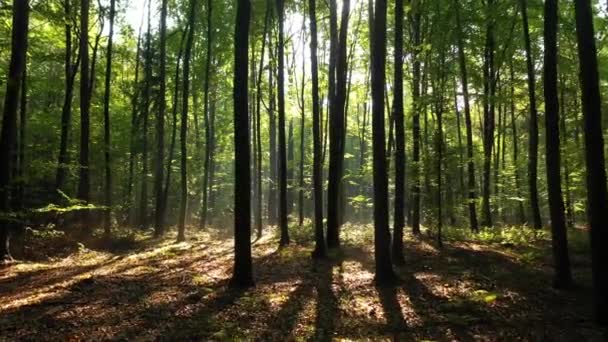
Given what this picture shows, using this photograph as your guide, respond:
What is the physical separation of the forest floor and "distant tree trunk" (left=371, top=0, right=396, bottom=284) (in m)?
0.61

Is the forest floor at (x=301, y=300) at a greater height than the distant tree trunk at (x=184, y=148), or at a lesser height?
lesser

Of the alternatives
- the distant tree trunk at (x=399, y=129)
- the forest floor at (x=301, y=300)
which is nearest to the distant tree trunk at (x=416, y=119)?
the distant tree trunk at (x=399, y=129)

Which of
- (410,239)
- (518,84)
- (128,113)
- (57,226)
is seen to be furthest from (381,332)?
(128,113)

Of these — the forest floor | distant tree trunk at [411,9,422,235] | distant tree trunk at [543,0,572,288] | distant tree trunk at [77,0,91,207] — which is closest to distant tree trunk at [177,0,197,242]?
distant tree trunk at [77,0,91,207]

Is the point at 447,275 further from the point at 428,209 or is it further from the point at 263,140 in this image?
the point at 263,140

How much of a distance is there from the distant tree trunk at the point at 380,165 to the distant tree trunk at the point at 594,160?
13.3ft

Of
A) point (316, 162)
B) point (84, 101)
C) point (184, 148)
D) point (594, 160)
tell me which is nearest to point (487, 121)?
point (316, 162)

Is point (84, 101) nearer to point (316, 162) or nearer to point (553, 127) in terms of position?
point (316, 162)

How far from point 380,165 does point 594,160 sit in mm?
4254

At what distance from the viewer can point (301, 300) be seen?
900 cm

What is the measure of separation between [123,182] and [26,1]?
53.5 feet

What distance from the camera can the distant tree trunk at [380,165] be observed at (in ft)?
33.0

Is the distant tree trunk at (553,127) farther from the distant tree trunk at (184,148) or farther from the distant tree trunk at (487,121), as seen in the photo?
the distant tree trunk at (184,148)

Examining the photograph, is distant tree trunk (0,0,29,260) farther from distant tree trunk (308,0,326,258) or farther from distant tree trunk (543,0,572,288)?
distant tree trunk (543,0,572,288)
